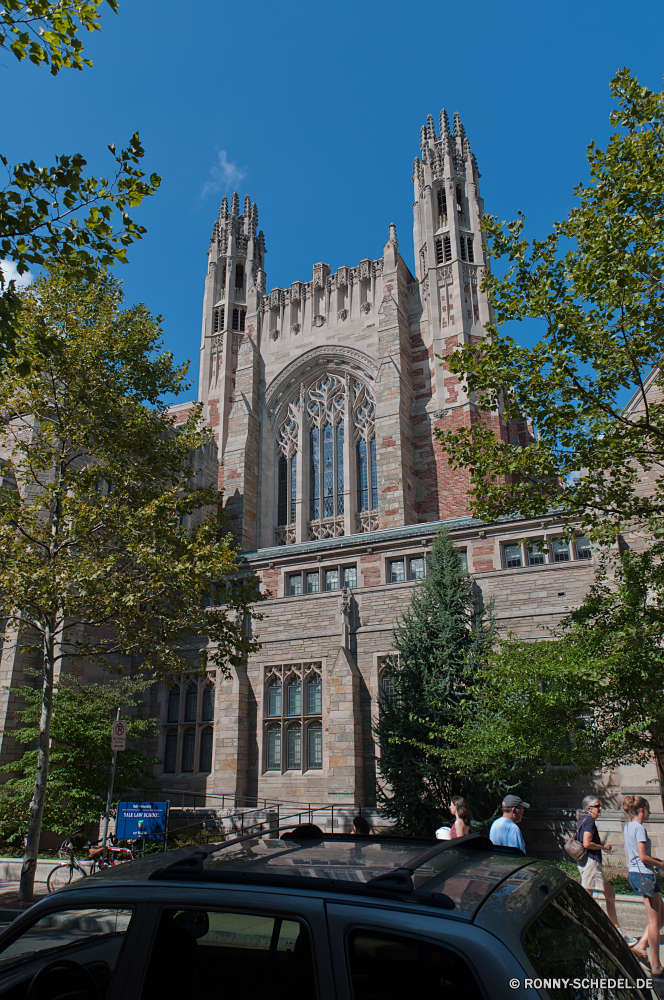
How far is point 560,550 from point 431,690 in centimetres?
520

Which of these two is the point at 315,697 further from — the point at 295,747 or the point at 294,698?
→ the point at 295,747

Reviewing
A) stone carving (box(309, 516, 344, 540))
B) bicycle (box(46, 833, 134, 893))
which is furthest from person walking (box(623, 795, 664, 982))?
stone carving (box(309, 516, 344, 540))

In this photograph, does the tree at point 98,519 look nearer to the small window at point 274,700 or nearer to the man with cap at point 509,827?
the small window at point 274,700

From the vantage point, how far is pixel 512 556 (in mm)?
17578

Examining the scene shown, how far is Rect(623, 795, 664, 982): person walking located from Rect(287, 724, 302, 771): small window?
1257 cm

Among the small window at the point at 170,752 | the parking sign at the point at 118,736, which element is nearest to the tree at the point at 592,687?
the parking sign at the point at 118,736

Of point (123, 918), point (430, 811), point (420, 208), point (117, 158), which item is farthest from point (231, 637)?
point (420, 208)

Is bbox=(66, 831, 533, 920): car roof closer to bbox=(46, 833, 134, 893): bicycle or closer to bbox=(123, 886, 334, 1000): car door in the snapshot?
bbox=(123, 886, 334, 1000): car door

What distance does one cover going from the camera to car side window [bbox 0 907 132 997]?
2.44 meters

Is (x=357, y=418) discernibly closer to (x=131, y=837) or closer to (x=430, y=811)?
(x=430, y=811)

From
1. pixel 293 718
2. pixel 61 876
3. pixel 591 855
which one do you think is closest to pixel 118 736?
pixel 61 876

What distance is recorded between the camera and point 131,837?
34.6 feet

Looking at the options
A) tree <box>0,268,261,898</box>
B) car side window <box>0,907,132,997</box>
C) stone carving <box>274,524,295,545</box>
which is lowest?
car side window <box>0,907,132,997</box>

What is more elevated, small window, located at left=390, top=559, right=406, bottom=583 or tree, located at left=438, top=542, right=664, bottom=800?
small window, located at left=390, top=559, right=406, bottom=583
